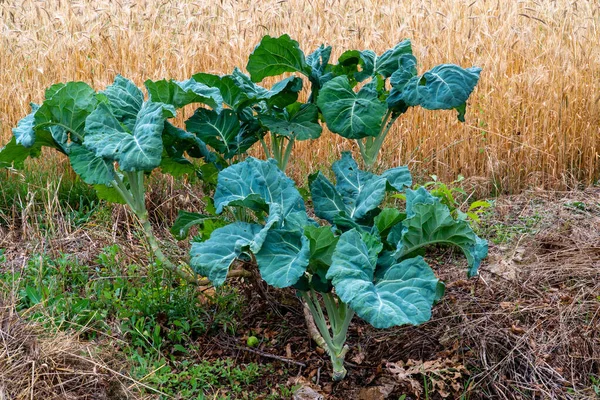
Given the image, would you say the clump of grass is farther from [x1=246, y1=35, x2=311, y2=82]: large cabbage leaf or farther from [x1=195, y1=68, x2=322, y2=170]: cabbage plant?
[x1=246, y1=35, x2=311, y2=82]: large cabbage leaf

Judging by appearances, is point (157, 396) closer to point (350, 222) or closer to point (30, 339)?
point (30, 339)

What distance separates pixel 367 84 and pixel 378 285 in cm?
78

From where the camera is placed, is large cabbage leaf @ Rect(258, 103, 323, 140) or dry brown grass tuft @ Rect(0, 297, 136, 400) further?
large cabbage leaf @ Rect(258, 103, 323, 140)

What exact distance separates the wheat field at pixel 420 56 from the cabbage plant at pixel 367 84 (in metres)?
1.47

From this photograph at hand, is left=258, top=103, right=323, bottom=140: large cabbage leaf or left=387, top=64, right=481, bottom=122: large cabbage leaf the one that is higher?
left=387, top=64, right=481, bottom=122: large cabbage leaf

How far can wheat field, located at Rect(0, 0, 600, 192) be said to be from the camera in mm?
4172

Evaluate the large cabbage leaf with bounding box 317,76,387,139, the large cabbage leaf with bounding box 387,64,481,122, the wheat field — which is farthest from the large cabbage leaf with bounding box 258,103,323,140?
the wheat field

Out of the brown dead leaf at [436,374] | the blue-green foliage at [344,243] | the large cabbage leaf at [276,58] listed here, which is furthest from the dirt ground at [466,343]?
the large cabbage leaf at [276,58]

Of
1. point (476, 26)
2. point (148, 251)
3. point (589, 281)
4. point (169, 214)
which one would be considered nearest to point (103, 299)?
point (148, 251)

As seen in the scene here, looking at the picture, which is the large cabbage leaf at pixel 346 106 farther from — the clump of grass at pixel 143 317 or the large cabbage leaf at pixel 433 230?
the clump of grass at pixel 143 317

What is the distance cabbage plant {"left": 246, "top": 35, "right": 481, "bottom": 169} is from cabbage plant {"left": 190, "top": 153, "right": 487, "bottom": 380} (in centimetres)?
21

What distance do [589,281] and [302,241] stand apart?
1.34 meters

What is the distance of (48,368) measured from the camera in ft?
6.72

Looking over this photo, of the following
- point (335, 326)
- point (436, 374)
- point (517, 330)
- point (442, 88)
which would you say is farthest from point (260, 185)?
point (517, 330)
